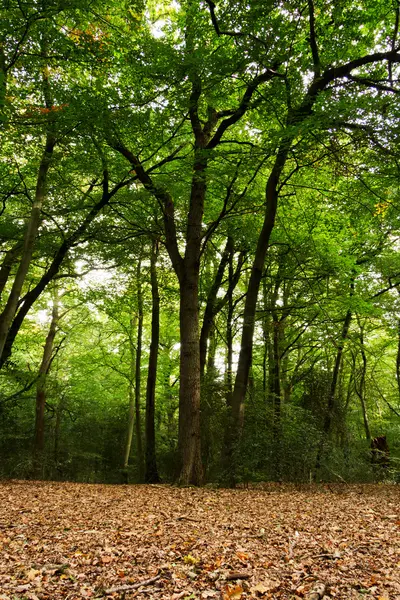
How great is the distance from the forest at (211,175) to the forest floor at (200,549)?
2628mm

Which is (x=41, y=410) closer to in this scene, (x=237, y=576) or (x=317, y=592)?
(x=237, y=576)

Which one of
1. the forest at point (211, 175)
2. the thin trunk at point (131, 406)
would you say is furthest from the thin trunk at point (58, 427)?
the thin trunk at point (131, 406)

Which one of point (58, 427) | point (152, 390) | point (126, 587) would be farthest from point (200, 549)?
point (58, 427)

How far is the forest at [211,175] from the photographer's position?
6609 mm

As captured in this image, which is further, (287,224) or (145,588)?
(287,224)

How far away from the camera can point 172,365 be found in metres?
17.8

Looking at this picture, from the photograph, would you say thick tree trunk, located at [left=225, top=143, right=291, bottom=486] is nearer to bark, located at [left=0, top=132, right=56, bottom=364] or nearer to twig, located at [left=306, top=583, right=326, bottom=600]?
bark, located at [left=0, top=132, right=56, bottom=364]

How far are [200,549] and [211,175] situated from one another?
6365mm

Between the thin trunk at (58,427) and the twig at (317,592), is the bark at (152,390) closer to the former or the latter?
the thin trunk at (58,427)

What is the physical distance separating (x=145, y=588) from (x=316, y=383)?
1001 centimetres

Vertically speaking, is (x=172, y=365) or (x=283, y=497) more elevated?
(x=172, y=365)

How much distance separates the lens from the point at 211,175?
8055 mm

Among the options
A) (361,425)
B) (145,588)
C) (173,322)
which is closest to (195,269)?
(145,588)

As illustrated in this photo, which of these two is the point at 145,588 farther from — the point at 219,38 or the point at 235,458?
the point at 219,38
